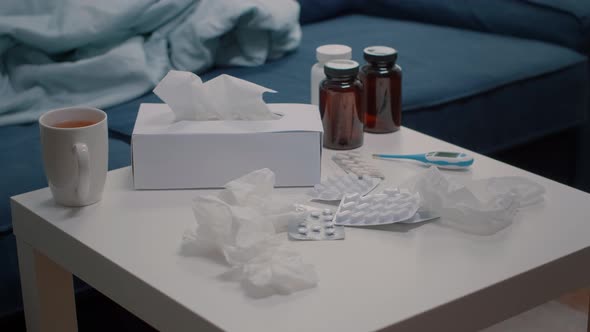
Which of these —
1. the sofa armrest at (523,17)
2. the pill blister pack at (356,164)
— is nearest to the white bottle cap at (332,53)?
the pill blister pack at (356,164)

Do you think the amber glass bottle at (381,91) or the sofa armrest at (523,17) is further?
the sofa armrest at (523,17)

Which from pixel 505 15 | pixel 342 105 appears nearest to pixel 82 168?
pixel 342 105

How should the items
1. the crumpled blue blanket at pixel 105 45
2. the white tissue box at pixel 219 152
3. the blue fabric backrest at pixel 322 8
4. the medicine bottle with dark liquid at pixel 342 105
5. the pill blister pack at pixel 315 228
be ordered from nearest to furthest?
the pill blister pack at pixel 315 228, the white tissue box at pixel 219 152, the medicine bottle with dark liquid at pixel 342 105, the crumpled blue blanket at pixel 105 45, the blue fabric backrest at pixel 322 8

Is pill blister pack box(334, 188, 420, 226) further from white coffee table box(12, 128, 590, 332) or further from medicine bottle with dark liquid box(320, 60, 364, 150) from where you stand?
medicine bottle with dark liquid box(320, 60, 364, 150)

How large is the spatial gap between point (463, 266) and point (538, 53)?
119 centimetres

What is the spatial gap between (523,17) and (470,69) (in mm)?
295

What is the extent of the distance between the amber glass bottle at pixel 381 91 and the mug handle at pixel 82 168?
457 mm

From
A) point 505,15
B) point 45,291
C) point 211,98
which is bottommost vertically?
point 45,291

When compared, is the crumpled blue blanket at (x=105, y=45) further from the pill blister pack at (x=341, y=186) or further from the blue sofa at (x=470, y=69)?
the pill blister pack at (x=341, y=186)

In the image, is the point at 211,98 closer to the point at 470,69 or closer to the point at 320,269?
the point at 320,269

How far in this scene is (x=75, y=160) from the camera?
3.55 feet

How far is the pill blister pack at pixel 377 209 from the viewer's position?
1071mm

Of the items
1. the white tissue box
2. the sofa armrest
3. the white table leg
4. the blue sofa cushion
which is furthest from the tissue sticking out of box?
the sofa armrest

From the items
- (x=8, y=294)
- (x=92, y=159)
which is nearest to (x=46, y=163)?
(x=92, y=159)
